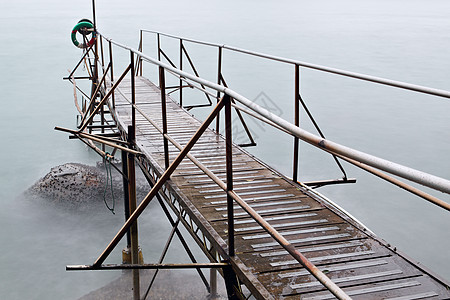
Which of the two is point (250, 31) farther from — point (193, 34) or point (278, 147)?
point (278, 147)

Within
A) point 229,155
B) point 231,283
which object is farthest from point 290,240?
point 229,155

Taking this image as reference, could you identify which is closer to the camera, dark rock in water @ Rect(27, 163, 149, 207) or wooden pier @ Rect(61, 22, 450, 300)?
wooden pier @ Rect(61, 22, 450, 300)

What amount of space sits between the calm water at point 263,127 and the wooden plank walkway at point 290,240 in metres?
0.79

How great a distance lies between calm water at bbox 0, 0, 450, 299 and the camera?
10820 millimetres

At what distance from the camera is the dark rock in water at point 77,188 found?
1181cm

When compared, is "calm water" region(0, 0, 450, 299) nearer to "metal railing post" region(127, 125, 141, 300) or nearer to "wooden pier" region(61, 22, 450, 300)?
"wooden pier" region(61, 22, 450, 300)

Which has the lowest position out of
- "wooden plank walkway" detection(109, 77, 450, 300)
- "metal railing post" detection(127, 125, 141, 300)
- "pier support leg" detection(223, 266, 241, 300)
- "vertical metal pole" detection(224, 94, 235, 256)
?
"metal railing post" detection(127, 125, 141, 300)

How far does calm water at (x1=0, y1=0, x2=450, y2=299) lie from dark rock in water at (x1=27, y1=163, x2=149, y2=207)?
0.37m

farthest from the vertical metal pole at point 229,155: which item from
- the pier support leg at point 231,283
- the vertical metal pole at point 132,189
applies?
the vertical metal pole at point 132,189

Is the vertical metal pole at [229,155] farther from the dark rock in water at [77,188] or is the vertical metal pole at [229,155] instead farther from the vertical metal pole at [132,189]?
the dark rock in water at [77,188]

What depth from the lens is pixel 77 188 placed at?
11.9 m

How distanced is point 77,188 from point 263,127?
6209 millimetres

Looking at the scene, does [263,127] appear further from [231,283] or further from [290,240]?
[231,283]

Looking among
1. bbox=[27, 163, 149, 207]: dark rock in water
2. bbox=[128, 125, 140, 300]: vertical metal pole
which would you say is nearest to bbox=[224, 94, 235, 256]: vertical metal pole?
bbox=[128, 125, 140, 300]: vertical metal pole
